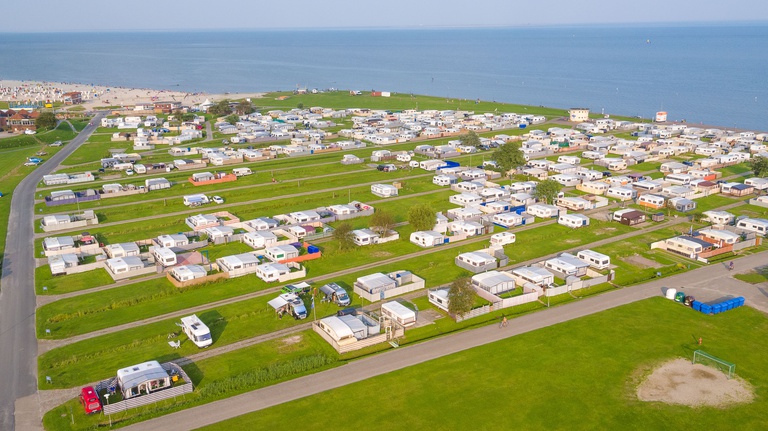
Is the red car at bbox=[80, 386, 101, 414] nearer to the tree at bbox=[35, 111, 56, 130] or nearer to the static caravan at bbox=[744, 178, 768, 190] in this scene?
the static caravan at bbox=[744, 178, 768, 190]

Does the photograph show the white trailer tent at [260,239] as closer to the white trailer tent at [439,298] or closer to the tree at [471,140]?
the white trailer tent at [439,298]

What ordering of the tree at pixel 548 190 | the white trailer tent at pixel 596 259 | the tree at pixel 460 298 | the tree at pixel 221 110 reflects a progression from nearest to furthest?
the tree at pixel 460 298, the white trailer tent at pixel 596 259, the tree at pixel 548 190, the tree at pixel 221 110

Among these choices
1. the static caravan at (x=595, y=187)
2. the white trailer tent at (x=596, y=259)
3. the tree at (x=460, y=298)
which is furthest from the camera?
the static caravan at (x=595, y=187)

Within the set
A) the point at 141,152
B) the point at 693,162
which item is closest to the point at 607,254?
the point at 693,162

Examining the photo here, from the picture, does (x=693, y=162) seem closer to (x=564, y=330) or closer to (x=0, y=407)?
(x=564, y=330)

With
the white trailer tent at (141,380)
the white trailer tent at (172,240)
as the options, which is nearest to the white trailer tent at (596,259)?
the white trailer tent at (141,380)
